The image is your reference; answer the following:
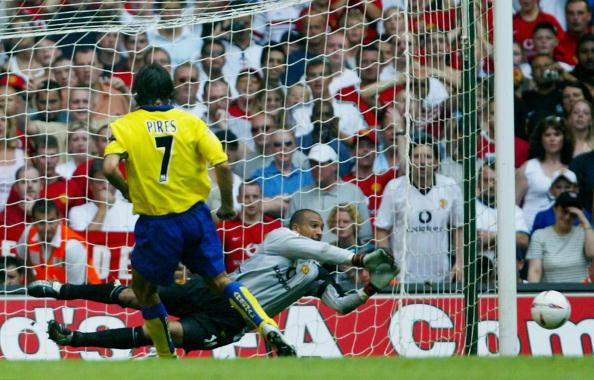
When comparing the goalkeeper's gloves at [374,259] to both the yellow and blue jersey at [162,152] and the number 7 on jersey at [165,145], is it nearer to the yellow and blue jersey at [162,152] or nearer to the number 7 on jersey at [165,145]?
the yellow and blue jersey at [162,152]

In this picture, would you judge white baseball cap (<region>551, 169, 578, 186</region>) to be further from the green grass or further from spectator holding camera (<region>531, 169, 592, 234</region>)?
the green grass

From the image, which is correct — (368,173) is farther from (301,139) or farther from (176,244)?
(176,244)

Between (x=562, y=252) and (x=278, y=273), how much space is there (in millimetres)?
2561

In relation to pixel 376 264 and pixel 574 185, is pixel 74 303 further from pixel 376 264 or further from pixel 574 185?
pixel 574 185

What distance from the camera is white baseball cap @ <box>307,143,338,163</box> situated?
32.7 ft

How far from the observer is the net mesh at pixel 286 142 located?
935cm

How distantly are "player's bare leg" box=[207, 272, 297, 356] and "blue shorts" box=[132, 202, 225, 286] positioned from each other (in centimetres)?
7

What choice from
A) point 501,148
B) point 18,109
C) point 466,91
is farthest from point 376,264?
point 18,109

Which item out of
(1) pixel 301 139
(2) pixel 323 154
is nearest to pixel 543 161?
(2) pixel 323 154

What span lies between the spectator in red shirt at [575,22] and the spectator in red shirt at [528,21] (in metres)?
0.07

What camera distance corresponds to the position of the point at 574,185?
1047cm

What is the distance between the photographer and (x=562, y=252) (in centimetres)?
1002

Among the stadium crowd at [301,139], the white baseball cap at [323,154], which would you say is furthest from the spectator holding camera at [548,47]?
the white baseball cap at [323,154]

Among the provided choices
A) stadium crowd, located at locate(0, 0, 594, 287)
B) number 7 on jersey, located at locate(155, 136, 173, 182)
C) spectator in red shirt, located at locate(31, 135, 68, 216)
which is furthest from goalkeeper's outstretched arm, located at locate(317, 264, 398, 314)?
spectator in red shirt, located at locate(31, 135, 68, 216)
